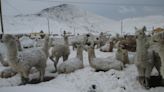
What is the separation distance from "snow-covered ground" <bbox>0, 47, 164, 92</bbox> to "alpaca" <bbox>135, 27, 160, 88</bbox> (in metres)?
0.31

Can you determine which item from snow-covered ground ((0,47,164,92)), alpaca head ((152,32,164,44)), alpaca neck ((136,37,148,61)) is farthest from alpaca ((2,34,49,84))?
alpaca head ((152,32,164,44))

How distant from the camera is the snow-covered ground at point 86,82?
850 centimetres

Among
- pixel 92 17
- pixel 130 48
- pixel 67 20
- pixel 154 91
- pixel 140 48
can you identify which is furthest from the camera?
pixel 92 17

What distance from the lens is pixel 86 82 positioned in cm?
913

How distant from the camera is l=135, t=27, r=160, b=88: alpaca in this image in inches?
348

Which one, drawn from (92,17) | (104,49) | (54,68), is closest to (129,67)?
(54,68)

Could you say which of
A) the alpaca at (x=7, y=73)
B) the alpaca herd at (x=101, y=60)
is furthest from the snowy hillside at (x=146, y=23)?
the alpaca at (x=7, y=73)

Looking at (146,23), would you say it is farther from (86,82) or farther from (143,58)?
(86,82)

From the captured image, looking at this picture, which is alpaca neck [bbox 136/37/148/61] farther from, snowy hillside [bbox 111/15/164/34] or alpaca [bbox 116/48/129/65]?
snowy hillside [bbox 111/15/164/34]

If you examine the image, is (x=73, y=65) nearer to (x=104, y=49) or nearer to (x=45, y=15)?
(x=104, y=49)

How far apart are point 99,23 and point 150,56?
180m

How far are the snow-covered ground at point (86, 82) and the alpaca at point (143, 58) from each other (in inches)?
12.3

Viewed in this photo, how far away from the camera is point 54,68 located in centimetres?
1177

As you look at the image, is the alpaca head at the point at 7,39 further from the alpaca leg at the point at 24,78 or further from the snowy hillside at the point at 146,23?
the snowy hillside at the point at 146,23
